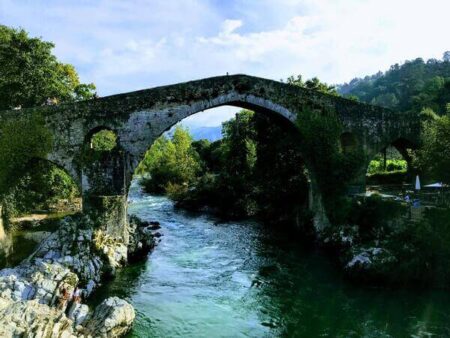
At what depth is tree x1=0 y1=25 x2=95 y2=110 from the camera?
2475 cm

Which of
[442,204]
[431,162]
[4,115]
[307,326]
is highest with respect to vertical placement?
[4,115]

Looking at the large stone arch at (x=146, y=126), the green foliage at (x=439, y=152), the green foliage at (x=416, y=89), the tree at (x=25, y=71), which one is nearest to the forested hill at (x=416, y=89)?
the green foliage at (x=416, y=89)

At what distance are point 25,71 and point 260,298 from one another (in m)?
18.8

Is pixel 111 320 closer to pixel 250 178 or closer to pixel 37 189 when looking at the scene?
pixel 37 189

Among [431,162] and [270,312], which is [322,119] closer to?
[431,162]

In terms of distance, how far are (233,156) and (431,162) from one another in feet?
64.8

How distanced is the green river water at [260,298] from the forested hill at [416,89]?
2846 centimetres

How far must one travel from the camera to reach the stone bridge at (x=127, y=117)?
66.5 ft

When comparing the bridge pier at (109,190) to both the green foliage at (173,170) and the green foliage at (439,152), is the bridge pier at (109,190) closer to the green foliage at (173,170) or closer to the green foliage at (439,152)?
the green foliage at (439,152)

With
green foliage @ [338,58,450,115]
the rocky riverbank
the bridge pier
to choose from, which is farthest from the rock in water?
green foliage @ [338,58,450,115]

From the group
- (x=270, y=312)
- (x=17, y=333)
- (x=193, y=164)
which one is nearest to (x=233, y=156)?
(x=193, y=164)

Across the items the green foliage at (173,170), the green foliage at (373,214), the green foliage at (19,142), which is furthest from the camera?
the green foliage at (173,170)

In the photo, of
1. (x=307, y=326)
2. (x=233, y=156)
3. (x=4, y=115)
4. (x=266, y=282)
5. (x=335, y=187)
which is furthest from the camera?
(x=233, y=156)

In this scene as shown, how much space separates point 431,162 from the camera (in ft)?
59.7
